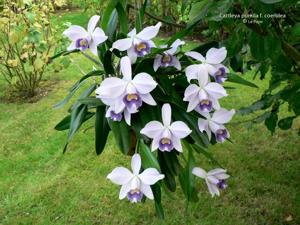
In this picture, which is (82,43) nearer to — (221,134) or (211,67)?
(211,67)

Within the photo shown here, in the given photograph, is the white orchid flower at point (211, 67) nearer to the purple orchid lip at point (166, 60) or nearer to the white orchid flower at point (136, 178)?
the purple orchid lip at point (166, 60)

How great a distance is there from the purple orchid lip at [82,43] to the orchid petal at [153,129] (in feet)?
0.98

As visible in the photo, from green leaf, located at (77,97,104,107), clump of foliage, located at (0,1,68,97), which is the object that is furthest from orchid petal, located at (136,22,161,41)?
clump of foliage, located at (0,1,68,97)

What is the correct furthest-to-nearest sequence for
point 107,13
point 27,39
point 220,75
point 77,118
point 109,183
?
point 27,39, point 109,183, point 77,118, point 107,13, point 220,75

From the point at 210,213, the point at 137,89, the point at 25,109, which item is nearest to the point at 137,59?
the point at 137,89

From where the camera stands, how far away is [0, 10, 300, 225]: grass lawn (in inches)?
105

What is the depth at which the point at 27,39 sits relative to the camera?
4262 millimetres

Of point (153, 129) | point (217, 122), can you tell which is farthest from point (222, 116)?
point (153, 129)

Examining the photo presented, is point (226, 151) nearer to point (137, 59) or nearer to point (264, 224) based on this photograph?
point (264, 224)

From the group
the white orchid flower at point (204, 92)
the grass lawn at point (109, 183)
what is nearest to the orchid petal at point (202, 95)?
the white orchid flower at point (204, 92)

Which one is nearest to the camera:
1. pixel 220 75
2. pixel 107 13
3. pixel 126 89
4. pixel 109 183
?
pixel 126 89

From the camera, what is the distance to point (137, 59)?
135 centimetres

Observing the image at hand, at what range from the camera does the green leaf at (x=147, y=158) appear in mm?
1277

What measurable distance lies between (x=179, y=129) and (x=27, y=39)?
134 inches
